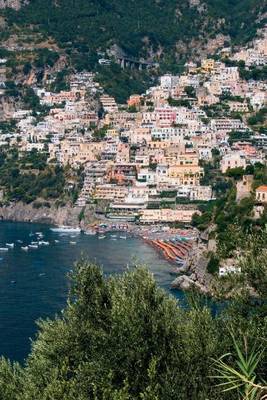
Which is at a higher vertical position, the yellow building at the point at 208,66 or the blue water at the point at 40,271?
the yellow building at the point at 208,66

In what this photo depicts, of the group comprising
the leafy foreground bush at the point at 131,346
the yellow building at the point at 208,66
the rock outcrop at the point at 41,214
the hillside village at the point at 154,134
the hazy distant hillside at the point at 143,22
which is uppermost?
→ the hazy distant hillside at the point at 143,22

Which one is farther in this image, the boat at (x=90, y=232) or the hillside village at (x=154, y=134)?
the hillside village at (x=154, y=134)

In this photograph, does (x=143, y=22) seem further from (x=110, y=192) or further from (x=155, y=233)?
(x=155, y=233)

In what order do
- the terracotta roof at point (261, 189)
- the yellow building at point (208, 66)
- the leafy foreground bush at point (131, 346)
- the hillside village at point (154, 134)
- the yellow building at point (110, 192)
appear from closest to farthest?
the leafy foreground bush at point (131, 346) → the terracotta roof at point (261, 189) → the hillside village at point (154, 134) → the yellow building at point (110, 192) → the yellow building at point (208, 66)

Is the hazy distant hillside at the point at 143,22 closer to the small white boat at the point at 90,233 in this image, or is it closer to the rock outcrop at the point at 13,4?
the rock outcrop at the point at 13,4

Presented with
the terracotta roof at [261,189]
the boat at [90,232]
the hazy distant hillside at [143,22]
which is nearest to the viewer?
the terracotta roof at [261,189]

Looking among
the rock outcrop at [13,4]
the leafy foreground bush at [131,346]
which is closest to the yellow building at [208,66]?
the rock outcrop at [13,4]

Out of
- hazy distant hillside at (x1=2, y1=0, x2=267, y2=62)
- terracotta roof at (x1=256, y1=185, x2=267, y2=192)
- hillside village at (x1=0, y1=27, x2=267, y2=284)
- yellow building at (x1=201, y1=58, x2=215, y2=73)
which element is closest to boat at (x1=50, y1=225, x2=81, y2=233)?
hillside village at (x1=0, y1=27, x2=267, y2=284)

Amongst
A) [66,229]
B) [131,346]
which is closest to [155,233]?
[66,229]
